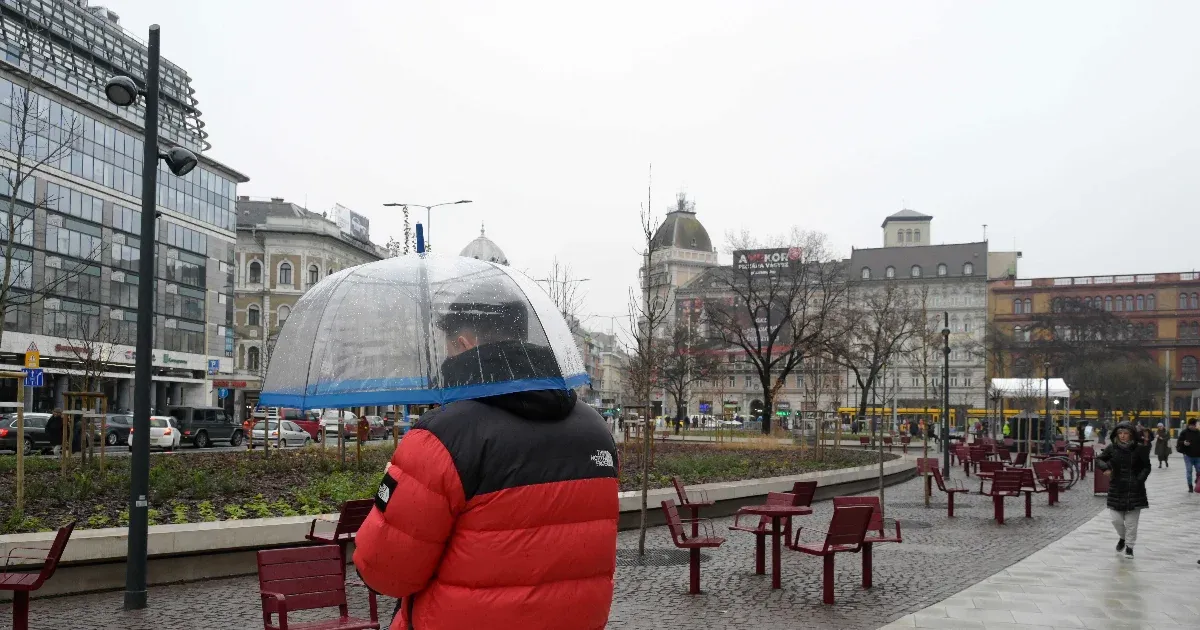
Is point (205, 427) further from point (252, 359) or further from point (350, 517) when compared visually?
point (252, 359)

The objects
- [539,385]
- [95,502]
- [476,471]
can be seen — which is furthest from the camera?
[95,502]

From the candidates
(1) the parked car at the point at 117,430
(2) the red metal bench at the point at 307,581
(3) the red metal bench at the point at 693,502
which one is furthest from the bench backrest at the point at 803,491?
(1) the parked car at the point at 117,430

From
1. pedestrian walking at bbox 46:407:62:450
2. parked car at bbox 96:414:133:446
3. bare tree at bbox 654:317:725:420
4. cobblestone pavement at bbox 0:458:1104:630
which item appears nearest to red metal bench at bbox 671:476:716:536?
cobblestone pavement at bbox 0:458:1104:630

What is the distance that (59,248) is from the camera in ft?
163

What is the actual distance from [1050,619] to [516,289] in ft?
21.9

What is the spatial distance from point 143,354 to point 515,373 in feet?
22.3

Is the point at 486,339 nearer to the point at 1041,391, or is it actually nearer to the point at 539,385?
the point at 539,385

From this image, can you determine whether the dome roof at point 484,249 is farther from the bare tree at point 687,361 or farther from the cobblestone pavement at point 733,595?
the cobblestone pavement at point 733,595

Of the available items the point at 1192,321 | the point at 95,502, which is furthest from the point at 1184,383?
the point at 95,502

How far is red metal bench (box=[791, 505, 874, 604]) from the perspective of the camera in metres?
9.73

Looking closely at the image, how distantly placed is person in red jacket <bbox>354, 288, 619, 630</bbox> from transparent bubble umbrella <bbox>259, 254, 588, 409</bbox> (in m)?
0.34

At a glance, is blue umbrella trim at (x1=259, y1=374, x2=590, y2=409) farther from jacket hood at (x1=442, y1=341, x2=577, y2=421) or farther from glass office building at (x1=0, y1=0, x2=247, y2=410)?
glass office building at (x1=0, y1=0, x2=247, y2=410)

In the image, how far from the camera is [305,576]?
255 inches

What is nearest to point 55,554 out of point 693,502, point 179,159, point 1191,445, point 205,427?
point 179,159
